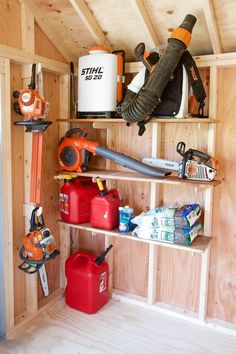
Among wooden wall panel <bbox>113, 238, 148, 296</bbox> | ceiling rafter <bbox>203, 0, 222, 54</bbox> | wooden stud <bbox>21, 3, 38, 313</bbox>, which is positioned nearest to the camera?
ceiling rafter <bbox>203, 0, 222, 54</bbox>

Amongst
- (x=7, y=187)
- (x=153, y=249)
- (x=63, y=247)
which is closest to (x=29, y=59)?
Result: (x=7, y=187)

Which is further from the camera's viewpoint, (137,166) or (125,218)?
(125,218)

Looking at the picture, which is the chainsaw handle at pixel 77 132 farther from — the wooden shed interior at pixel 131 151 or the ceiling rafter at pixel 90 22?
the ceiling rafter at pixel 90 22

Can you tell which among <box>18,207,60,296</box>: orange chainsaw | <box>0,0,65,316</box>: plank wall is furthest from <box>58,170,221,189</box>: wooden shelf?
<box>18,207,60,296</box>: orange chainsaw

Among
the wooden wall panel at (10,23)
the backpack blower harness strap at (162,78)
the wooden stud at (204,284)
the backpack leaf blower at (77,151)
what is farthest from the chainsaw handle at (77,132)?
the wooden stud at (204,284)

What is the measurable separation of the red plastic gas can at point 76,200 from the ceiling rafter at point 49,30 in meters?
0.93

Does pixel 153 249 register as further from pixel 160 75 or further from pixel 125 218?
pixel 160 75

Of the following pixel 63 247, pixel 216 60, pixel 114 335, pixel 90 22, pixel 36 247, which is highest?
pixel 90 22

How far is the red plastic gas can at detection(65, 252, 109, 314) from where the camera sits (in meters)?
2.34

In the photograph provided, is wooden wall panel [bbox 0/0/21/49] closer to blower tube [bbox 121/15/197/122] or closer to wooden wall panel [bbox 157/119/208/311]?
blower tube [bbox 121/15/197/122]

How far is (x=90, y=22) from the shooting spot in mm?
2082

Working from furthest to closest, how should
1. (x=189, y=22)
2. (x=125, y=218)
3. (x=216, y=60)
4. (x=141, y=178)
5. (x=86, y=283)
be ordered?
1. (x=86, y=283)
2. (x=125, y=218)
3. (x=141, y=178)
4. (x=216, y=60)
5. (x=189, y=22)

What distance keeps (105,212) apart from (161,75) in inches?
38.4

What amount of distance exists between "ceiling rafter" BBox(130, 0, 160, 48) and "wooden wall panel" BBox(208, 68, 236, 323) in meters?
0.47
